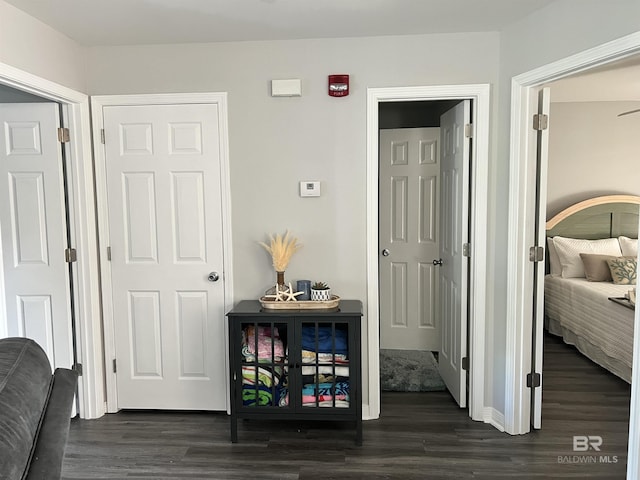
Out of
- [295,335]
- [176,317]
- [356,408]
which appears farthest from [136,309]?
[356,408]

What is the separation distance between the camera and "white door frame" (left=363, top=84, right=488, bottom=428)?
276cm

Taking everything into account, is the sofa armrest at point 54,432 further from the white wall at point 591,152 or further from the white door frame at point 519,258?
the white wall at point 591,152

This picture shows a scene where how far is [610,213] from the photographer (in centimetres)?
467

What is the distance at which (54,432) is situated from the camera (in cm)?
112

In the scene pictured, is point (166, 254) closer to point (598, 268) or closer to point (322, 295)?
point (322, 295)

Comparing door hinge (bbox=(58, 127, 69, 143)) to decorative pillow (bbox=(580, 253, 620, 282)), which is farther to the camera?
decorative pillow (bbox=(580, 253, 620, 282))

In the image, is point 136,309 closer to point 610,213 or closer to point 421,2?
point 421,2

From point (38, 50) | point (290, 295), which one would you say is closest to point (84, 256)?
point (38, 50)

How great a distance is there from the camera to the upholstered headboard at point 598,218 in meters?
4.66

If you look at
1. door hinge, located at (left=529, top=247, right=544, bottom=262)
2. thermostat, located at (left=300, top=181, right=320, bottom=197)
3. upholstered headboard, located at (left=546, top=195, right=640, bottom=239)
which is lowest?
door hinge, located at (left=529, top=247, right=544, bottom=262)

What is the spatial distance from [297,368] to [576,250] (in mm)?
3282

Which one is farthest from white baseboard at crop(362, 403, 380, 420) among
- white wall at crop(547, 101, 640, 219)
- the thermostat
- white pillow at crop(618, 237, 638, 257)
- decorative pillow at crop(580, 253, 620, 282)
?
white pillow at crop(618, 237, 638, 257)

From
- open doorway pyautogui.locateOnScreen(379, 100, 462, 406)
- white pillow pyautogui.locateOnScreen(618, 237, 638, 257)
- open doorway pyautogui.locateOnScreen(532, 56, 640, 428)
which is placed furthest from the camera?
white pillow pyautogui.locateOnScreen(618, 237, 638, 257)

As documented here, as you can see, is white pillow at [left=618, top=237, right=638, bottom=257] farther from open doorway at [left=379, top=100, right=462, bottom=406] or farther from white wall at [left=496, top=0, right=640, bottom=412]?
white wall at [left=496, top=0, right=640, bottom=412]
